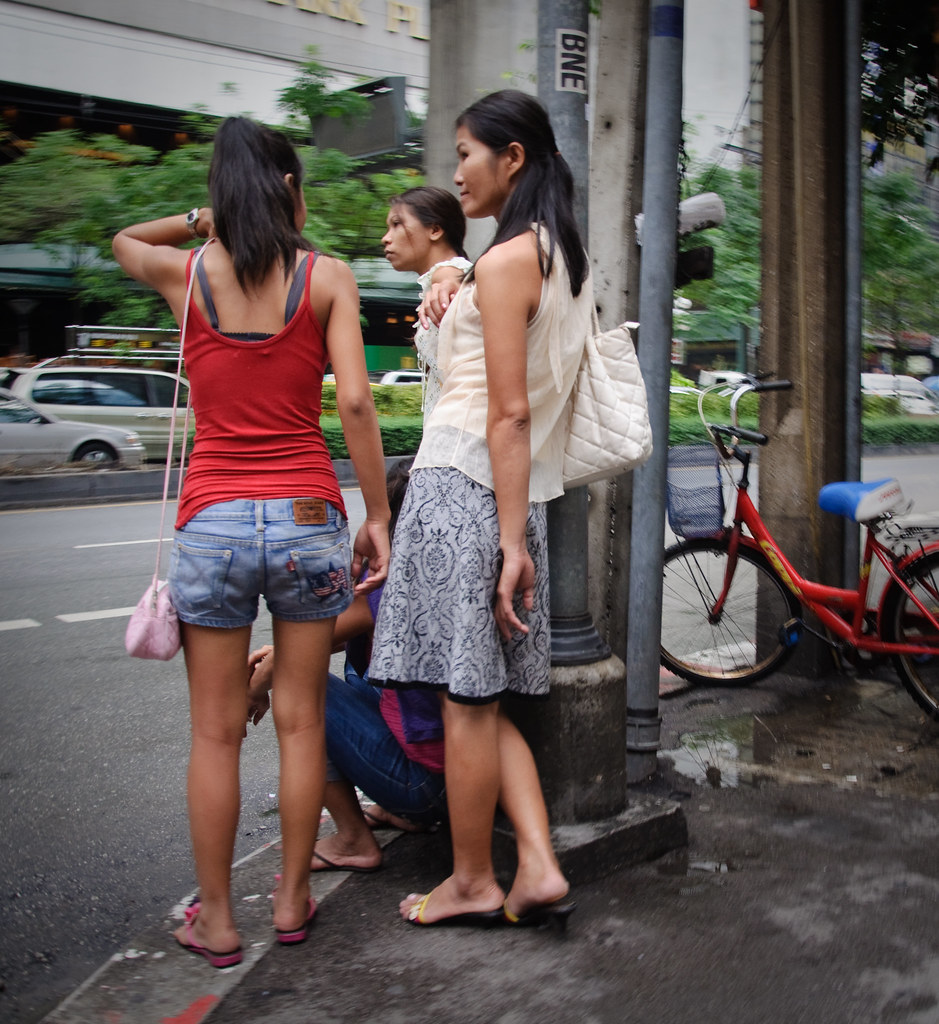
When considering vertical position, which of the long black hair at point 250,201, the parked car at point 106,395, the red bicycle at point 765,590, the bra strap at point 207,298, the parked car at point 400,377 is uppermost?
the parked car at point 400,377

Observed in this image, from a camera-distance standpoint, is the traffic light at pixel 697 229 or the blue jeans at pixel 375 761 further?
the traffic light at pixel 697 229

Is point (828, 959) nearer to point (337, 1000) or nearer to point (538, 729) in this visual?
point (538, 729)

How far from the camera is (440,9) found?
7477 mm

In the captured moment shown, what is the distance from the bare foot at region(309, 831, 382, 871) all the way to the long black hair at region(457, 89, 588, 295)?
5.12 feet

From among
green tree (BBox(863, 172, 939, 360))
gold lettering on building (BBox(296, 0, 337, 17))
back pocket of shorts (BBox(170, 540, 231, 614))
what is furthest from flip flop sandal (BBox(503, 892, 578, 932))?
gold lettering on building (BBox(296, 0, 337, 17))

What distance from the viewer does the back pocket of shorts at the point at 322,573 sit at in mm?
2369

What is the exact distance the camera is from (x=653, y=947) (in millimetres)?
2500

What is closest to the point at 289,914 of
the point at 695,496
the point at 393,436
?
the point at 695,496

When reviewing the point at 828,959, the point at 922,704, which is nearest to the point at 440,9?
the point at 922,704

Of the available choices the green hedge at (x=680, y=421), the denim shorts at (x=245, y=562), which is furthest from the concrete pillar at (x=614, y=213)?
the green hedge at (x=680, y=421)

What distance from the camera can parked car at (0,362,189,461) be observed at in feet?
50.6

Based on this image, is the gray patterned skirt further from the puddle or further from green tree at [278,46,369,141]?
green tree at [278,46,369,141]

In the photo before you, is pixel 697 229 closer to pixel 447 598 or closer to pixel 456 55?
pixel 447 598

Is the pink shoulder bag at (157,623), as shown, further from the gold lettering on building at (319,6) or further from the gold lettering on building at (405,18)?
the gold lettering on building at (405,18)
